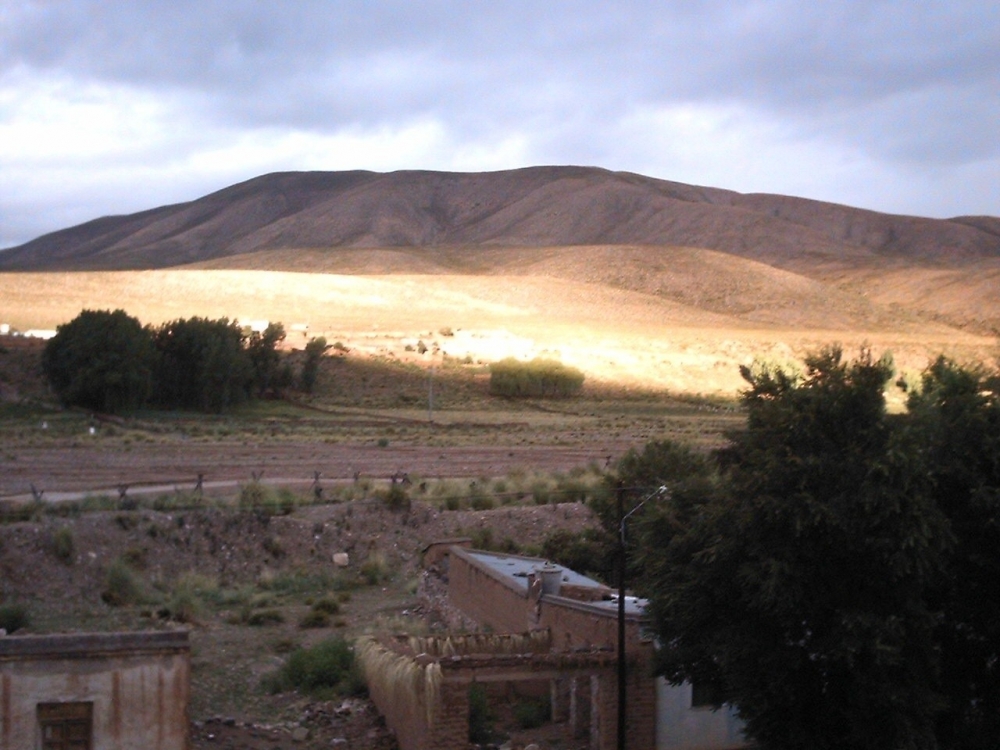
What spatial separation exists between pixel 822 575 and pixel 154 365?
Answer: 51.5 m

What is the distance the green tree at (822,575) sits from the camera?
1410 centimetres

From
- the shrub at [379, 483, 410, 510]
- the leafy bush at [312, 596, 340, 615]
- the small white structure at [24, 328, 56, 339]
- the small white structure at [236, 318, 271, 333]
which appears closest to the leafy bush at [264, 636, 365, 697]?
the leafy bush at [312, 596, 340, 615]

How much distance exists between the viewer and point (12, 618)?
80.2 ft

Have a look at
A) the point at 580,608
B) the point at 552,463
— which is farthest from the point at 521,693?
the point at 552,463

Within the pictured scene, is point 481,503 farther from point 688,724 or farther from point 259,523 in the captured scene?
point 688,724

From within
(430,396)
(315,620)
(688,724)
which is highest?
(430,396)

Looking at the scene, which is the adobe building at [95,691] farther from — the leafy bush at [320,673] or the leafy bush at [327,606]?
the leafy bush at [327,606]

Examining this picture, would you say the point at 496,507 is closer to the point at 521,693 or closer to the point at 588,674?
the point at 521,693

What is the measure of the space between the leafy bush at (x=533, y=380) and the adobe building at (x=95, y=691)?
2315 inches

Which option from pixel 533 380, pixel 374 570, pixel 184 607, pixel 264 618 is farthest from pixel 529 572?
pixel 533 380

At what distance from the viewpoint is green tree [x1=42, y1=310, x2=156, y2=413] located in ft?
188

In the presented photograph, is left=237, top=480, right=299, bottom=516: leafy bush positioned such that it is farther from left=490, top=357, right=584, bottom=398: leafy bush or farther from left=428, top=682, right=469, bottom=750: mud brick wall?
left=490, top=357, right=584, bottom=398: leafy bush

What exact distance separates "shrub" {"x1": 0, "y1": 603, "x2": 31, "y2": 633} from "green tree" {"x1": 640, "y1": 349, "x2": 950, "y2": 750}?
46.8 ft

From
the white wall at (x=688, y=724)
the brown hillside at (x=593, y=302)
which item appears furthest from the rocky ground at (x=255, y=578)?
the brown hillside at (x=593, y=302)
